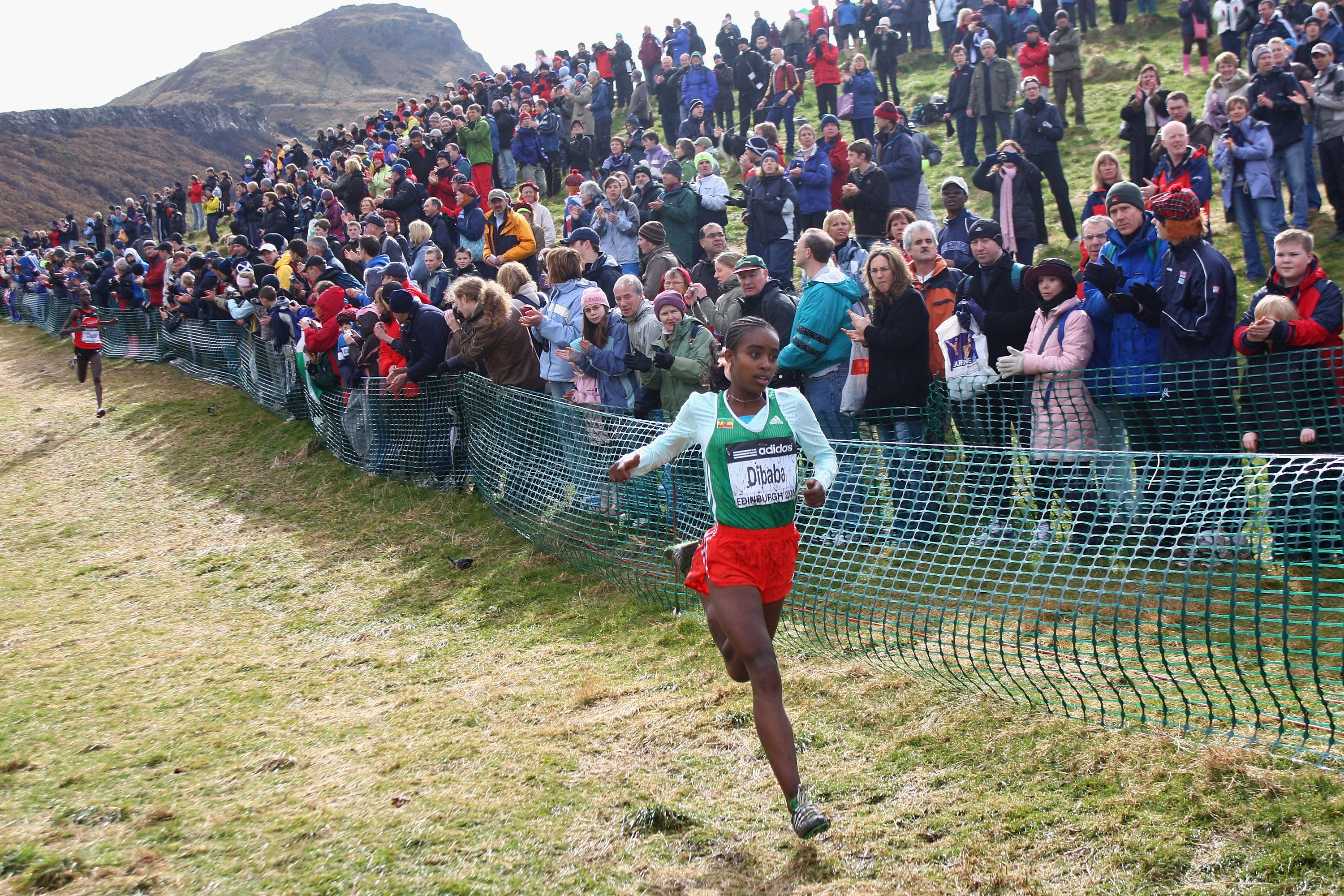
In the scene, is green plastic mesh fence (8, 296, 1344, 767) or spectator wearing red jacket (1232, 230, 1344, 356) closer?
green plastic mesh fence (8, 296, 1344, 767)

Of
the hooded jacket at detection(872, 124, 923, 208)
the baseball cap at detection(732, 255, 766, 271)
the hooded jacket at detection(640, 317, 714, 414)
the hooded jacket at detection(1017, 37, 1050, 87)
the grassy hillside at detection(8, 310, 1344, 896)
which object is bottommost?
the grassy hillside at detection(8, 310, 1344, 896)

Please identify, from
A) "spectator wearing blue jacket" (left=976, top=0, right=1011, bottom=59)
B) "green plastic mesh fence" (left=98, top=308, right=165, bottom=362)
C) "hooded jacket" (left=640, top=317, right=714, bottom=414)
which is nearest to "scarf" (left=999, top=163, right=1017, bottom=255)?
"hooded jacket" (left=640, top=317, right=714, bottom=414)

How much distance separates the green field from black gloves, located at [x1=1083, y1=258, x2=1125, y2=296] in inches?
121

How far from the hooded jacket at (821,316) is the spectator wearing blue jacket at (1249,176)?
5413 mm

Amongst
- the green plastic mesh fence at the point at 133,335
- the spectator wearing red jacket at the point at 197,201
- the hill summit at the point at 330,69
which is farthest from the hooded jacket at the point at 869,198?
the hill summit at the point at 330,69

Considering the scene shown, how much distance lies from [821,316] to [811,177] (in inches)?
215

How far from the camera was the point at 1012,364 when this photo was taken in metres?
7.07

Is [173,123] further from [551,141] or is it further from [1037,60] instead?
[1037,60]

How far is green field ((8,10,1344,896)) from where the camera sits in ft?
13.4

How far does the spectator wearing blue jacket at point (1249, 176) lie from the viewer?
34.3ft

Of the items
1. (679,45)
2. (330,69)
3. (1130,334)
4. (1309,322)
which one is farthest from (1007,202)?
(330,69)

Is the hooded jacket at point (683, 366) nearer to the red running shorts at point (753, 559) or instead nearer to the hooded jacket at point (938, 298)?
the hooded jacket at point (938, 298)

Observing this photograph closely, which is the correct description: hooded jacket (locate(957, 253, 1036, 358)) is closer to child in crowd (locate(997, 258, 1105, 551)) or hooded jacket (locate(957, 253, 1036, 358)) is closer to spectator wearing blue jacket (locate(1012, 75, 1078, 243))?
child in crowd (locate(997, 258, 1105, 551))

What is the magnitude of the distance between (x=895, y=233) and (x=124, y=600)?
22.7 ft
